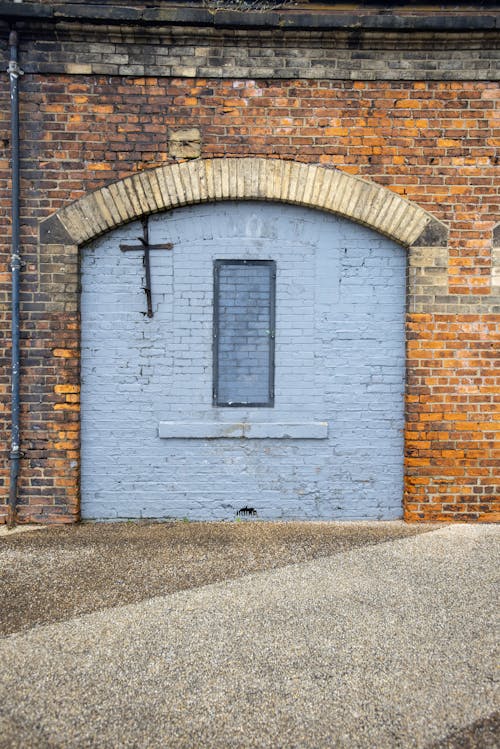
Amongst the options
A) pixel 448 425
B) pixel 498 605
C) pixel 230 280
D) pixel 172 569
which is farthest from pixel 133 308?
pixel 498 605

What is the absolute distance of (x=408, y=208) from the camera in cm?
496

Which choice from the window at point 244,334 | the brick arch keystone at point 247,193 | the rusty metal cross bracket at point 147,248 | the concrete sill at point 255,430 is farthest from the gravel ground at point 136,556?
the brick arch keystone at point 247,193

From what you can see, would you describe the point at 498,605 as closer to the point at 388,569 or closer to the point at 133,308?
the point at 388,569

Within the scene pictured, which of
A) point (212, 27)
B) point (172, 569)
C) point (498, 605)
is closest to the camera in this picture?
point (498, 605)

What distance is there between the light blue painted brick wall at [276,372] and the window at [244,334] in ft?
0.30

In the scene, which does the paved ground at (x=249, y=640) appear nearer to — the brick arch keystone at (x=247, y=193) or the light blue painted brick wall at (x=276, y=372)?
the light blue painted brick wall at (x=276, y=372)

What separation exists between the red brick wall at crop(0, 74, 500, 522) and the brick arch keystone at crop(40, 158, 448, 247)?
12 centimetres

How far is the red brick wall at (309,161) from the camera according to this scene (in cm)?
494

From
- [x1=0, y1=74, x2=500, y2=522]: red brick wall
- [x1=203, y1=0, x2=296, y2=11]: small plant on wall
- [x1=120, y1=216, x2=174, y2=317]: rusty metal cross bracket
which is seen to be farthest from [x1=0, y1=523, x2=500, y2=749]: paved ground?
[x1=203, y1=0, x2=296, y2=11]: small plant on wall

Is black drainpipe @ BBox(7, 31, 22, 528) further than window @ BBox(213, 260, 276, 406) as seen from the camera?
No

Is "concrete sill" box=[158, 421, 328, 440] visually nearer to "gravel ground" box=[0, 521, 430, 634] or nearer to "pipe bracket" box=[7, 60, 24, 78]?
"gravel ground" box=[0, 521, 430, 634]

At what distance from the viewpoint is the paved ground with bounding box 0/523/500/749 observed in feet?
7.68

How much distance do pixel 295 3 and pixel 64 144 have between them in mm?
2497

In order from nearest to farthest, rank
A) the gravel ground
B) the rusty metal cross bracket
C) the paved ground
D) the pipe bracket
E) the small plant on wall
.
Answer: the paved ground, the gravel ground, the pipe bracket, the small plant on wall, the rusty metal cross bracket
